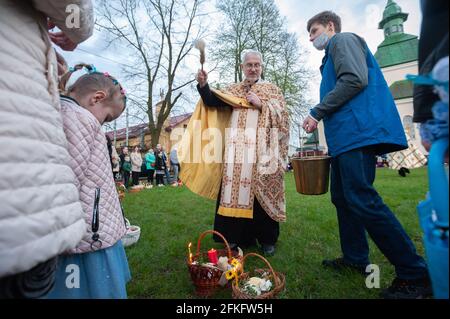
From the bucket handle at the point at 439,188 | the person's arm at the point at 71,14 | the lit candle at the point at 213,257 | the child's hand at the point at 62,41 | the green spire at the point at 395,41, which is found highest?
the green spire at the point at 395,41

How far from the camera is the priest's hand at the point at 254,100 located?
3.08m

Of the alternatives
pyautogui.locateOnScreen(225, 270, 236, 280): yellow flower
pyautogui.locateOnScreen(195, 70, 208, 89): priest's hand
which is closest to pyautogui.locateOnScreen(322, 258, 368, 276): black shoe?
pyautogui.locateOnScreen(225, 270, 236, 280): yellow flower

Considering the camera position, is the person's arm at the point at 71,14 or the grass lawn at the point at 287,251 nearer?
the person's arm at the point at 71,14

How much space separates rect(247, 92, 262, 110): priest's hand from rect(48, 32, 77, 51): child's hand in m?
1.97

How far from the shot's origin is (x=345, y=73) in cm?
198

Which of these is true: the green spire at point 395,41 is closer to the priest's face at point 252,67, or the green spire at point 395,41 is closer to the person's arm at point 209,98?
the priest's face at point 252,67

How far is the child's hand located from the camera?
1360 mm

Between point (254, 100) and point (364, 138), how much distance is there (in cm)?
140

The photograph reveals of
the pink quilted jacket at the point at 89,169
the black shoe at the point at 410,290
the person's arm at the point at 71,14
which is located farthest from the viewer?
the black shoe at the point at 410,290

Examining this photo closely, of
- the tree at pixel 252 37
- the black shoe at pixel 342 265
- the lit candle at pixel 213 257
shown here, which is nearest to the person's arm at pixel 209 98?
the lit candle at pixel 213 257

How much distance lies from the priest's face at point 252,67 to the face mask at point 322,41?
889 mm

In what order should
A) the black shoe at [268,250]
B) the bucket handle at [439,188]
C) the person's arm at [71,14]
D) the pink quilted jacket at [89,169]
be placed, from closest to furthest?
the bucket handle at [439,188], the person's arm at [71,14], the pink quilted jacket at [89,169], the black shoe at [268,250]

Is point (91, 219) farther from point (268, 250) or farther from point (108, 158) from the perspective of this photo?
point (268, 250)
